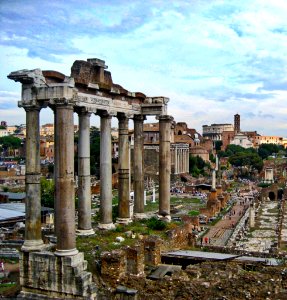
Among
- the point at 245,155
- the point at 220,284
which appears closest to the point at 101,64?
the point at 220,284

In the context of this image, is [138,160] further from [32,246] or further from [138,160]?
[32,246]

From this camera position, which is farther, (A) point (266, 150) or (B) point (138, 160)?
(A) point (266, 150)

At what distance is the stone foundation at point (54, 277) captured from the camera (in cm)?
1397

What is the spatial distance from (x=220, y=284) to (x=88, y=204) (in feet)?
21.0

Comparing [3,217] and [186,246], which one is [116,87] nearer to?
[186,246]

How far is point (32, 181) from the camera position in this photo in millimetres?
15211

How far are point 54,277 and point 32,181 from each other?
308cm

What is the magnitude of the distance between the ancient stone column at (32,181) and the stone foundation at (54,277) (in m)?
0.70

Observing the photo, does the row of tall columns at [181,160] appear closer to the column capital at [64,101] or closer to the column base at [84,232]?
the column base at [84,232]

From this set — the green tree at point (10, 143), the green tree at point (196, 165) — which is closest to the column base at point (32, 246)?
the green tree at point (196, 165)

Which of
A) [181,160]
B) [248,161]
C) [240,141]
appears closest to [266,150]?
[240,141]

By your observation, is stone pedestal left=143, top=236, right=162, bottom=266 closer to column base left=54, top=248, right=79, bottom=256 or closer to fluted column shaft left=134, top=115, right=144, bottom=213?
column base left=54, top=248, right=79, bottom=256

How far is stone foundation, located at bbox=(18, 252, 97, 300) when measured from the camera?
13969mm

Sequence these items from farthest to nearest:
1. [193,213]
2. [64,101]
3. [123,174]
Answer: [193,213], [123,174], [64,101]
